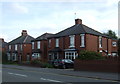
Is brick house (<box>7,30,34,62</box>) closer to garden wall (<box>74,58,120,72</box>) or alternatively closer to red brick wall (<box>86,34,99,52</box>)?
red brick wall (<box>86,34,99,52</box>)

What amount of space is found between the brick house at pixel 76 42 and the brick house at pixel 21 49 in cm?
1430

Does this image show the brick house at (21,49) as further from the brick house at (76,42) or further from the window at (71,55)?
the window at (71,55)

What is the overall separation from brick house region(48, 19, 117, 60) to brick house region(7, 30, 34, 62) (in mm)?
14300

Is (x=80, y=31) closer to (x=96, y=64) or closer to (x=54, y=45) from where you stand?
(x=54, y=45)

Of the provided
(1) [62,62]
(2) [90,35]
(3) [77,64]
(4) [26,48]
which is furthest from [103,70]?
(4) [26,48]

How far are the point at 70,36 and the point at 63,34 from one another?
2.32m

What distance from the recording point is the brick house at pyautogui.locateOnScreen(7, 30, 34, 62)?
52094mm

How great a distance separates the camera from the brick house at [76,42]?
33.5 meters

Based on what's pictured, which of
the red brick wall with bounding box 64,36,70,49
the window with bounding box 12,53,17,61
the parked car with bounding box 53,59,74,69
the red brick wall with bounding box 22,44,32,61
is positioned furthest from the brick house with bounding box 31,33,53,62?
the parked car with bounding box 53,59,74,69

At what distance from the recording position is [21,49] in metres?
52.5

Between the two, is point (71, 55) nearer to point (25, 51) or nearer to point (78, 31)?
point (78, 31)

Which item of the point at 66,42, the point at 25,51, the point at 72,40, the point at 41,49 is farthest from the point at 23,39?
the point at 72,40

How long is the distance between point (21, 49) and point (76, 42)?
73.9 feet

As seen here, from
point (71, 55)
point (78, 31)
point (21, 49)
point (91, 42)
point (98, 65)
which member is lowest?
point (98, 65)
